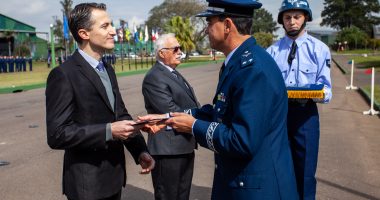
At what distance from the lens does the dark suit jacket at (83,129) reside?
254 centimetres

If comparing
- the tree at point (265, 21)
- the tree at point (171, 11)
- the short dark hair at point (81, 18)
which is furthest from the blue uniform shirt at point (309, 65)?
the tree at point (265, 21)

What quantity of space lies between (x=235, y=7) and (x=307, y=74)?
1.87 metres

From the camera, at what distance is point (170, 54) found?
13.8 ft

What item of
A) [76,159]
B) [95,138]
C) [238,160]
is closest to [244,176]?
[238,160]

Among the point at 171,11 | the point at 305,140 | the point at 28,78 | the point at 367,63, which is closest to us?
the point at 305,140

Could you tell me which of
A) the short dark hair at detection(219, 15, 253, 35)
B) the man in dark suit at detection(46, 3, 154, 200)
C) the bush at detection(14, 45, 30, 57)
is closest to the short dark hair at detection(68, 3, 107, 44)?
the man in dark suit at detection(46, 3, 154, 200)

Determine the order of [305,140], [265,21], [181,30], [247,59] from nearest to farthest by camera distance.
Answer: [247,59] < [305,140] < [181,30] < [265,21]

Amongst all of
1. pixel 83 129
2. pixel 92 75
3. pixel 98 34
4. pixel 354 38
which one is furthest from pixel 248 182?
pixel 354 38

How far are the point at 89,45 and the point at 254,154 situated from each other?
4.28 feet

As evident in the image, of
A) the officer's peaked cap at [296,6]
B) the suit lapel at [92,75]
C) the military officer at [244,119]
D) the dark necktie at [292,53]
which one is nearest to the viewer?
the military officer at [244,119]

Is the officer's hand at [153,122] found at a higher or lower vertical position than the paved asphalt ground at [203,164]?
higher

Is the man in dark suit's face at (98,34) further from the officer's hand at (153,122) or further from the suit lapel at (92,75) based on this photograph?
the officer's hand at (153,122)

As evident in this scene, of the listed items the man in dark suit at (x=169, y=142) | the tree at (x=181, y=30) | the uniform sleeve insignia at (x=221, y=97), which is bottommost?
the man in dark suit at (x=169, y=142)

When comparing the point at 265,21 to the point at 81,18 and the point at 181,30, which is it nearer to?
the point at 181,30
